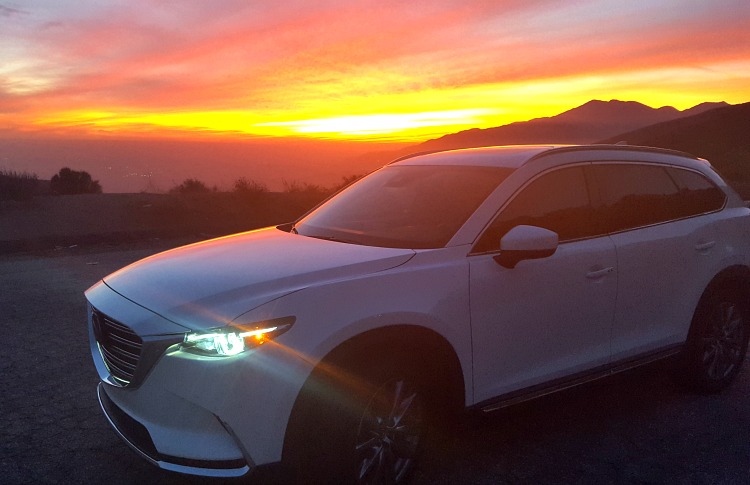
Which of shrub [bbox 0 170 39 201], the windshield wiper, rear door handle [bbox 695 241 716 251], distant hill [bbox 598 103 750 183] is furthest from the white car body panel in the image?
distant hill [bbox 598 103 750 183]

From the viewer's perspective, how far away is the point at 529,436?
13.9 feet

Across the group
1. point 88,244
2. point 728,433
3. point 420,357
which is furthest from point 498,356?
point 88,244

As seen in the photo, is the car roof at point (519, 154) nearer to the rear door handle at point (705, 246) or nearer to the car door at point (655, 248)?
the car door at point (655, 248)

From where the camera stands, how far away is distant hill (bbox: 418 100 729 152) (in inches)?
3229

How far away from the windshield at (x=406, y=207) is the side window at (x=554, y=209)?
0.55 ft

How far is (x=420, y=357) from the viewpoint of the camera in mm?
3340

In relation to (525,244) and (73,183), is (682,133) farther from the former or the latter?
(525,244)

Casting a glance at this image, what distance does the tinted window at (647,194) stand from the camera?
14.5 ft

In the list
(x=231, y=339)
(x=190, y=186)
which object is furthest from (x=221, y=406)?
(x=190, y=186)

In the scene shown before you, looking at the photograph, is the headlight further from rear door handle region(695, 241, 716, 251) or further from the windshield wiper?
rear door handle region(695, 241, 716, 251)

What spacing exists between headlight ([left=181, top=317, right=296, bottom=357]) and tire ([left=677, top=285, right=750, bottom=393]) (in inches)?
129

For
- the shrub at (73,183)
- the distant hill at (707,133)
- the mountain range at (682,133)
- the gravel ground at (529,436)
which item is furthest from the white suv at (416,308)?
the distant hill at (707,133)

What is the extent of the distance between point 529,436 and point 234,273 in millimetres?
2145

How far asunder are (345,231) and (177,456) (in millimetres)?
1811
